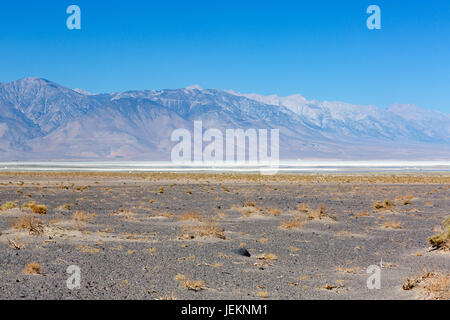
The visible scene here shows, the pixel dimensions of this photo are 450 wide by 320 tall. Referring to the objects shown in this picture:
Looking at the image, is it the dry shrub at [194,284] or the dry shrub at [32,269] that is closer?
the dry shrub at [194,284]

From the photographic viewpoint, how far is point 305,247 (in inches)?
623

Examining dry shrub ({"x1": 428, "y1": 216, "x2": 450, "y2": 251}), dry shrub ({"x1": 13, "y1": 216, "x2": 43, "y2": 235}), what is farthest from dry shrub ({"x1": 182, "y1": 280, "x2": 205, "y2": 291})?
dry shrub ({"x1": 428, "y1": 216, "x2": 450, "y2": 251})

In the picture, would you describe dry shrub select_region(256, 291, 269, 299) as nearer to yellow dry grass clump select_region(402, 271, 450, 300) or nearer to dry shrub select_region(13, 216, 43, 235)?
yellow dry grass clump select_region(402, 271, 450, 300)

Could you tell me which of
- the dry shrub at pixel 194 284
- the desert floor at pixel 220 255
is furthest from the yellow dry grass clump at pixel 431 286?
the dry shrub at pixel 194 284

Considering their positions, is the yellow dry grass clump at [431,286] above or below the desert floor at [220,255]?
above

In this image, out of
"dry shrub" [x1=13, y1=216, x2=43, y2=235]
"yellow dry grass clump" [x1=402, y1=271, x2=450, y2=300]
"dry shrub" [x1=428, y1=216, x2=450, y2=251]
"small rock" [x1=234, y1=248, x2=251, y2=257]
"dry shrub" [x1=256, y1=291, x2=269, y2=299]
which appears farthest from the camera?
"dry shrub" [x1=13, y1=216, x2=43, y2=235]

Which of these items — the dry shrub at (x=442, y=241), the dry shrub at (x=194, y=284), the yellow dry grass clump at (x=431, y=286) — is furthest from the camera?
the dry shrub at (x=442, y=241)

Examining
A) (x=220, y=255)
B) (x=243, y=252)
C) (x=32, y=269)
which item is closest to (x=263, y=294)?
(x=220, y=255)

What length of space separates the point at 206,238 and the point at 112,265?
203 inches

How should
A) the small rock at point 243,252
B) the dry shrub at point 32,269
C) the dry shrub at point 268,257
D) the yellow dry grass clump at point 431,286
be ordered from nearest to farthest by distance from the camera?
the yellow dry grass clump at point 431,286 → the dry shrub at point 32,269 → the dry shrub at point 268,257 → the small rock at point 243,252

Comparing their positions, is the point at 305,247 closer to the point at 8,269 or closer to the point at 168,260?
the point at 168,260

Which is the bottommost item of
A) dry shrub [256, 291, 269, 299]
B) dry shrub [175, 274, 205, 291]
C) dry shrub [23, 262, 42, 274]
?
dry shrub [256, 291, 269, 299]

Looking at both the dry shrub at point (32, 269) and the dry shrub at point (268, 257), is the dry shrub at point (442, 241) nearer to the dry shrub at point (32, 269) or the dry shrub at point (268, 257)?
the dry shrub at point (268, 257)

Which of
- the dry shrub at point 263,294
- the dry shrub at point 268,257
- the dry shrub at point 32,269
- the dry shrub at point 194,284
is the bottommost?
the dry shrub at point 268,257
